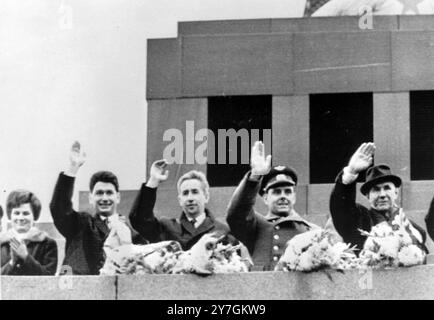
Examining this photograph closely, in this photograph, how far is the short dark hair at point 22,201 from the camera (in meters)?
13.7

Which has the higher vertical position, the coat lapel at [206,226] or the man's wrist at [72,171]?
the man's wrist at [72,171]

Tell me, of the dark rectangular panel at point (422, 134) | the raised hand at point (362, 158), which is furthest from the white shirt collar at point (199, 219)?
A: the dark rectangular panel at point (422, 134)

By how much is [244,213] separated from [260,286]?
1.13 meters

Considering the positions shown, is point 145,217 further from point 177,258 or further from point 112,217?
point 177,258

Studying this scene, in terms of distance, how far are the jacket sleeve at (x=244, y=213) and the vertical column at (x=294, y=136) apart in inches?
16.8

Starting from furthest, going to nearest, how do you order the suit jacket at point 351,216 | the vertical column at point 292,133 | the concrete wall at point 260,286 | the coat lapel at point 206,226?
the vertical column at point 292,133
the coat lapel at point 206,226
the suit jacket at point 351,216
the concrete wall at point 260,286

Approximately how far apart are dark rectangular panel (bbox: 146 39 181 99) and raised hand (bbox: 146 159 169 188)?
0.89 m

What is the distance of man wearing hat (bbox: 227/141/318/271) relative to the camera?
13.3 metres

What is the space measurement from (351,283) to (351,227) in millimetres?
885

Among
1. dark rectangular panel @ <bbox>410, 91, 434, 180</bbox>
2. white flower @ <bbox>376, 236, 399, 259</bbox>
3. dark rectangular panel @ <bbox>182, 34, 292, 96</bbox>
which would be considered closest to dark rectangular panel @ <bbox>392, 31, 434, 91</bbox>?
dark rectangular panel @ <bbox>410, 91, 434, 180</bbox>

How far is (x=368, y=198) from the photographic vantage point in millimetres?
13320

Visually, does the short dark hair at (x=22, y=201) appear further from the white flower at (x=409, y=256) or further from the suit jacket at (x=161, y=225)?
the white flower at (x=409, y=256)
